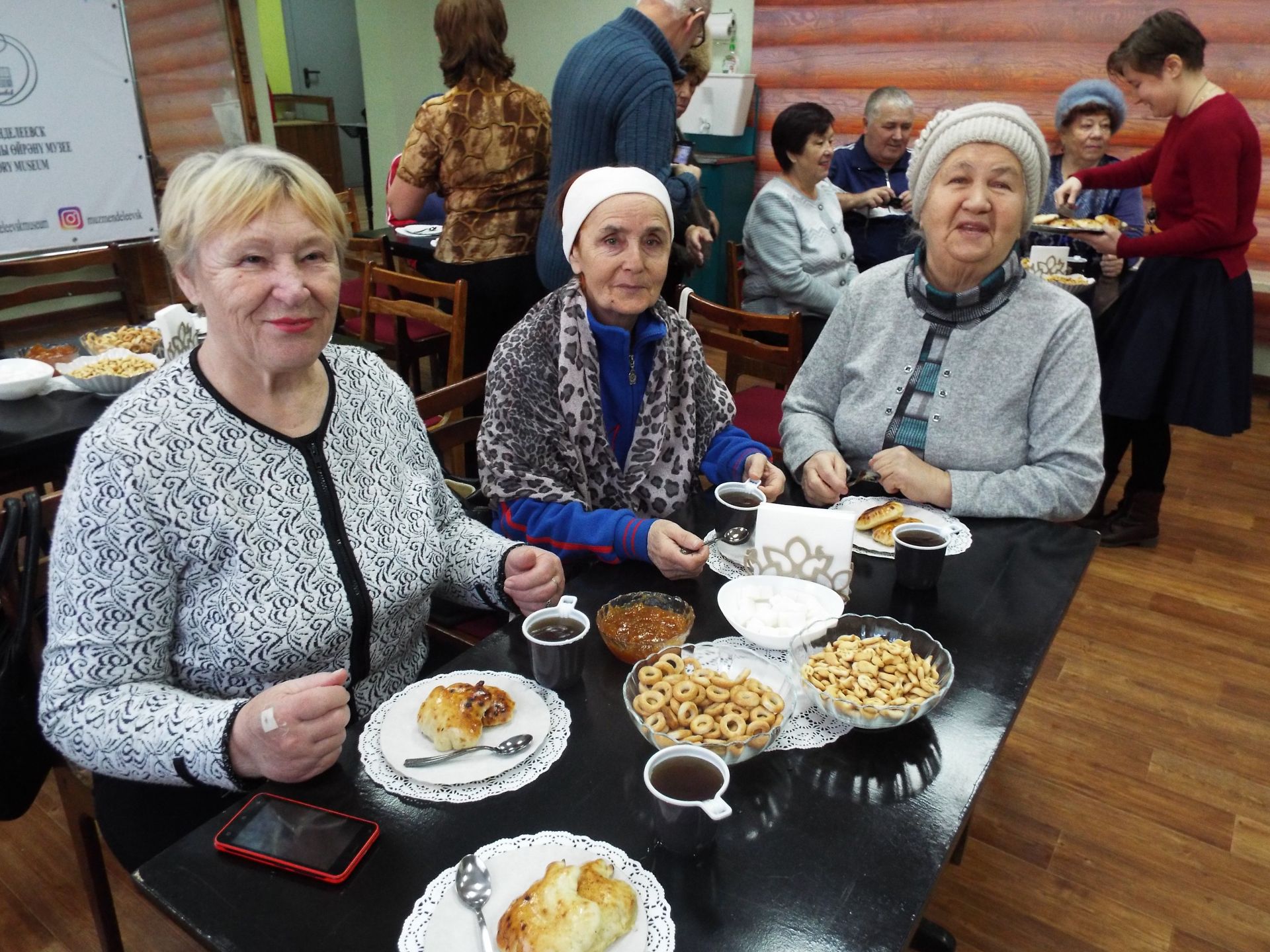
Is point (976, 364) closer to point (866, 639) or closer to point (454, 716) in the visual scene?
point (866, 639)

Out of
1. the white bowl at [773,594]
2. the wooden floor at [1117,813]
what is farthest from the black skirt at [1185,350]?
the white bowl at [773,594]

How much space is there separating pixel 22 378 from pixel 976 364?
7.50ft

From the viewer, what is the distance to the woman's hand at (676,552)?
4.44 ft

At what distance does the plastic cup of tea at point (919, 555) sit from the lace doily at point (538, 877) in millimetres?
699

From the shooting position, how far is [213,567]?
Answer: 1.18 meters

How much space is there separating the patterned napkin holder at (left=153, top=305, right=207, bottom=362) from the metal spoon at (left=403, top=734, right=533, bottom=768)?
72.7 inches

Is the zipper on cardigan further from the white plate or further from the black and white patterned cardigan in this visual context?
the white plate

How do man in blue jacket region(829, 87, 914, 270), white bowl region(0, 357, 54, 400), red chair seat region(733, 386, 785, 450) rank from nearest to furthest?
white bowl region(0, 357, 54, 400), red chair seat region(733, 386, 785, 450), man in blue jacket region(829, 87, 914, 270)

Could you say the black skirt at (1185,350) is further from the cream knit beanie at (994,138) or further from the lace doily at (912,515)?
the lace doily at (912,515)

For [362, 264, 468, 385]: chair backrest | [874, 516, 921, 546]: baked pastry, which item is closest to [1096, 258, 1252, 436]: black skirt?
[874, 516, 921, 546]: baked pastry

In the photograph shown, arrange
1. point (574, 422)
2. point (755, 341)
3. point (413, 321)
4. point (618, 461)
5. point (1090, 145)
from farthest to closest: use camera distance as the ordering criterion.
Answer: point (413, 321), point (1090, 145), point (755, 341), point (618, 461), point (574, 422)

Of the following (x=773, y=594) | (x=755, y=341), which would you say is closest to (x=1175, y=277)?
(x=755, y=341)

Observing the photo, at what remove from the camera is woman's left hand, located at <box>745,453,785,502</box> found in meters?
1.66

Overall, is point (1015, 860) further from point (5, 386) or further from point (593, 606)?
point (5, 386)
